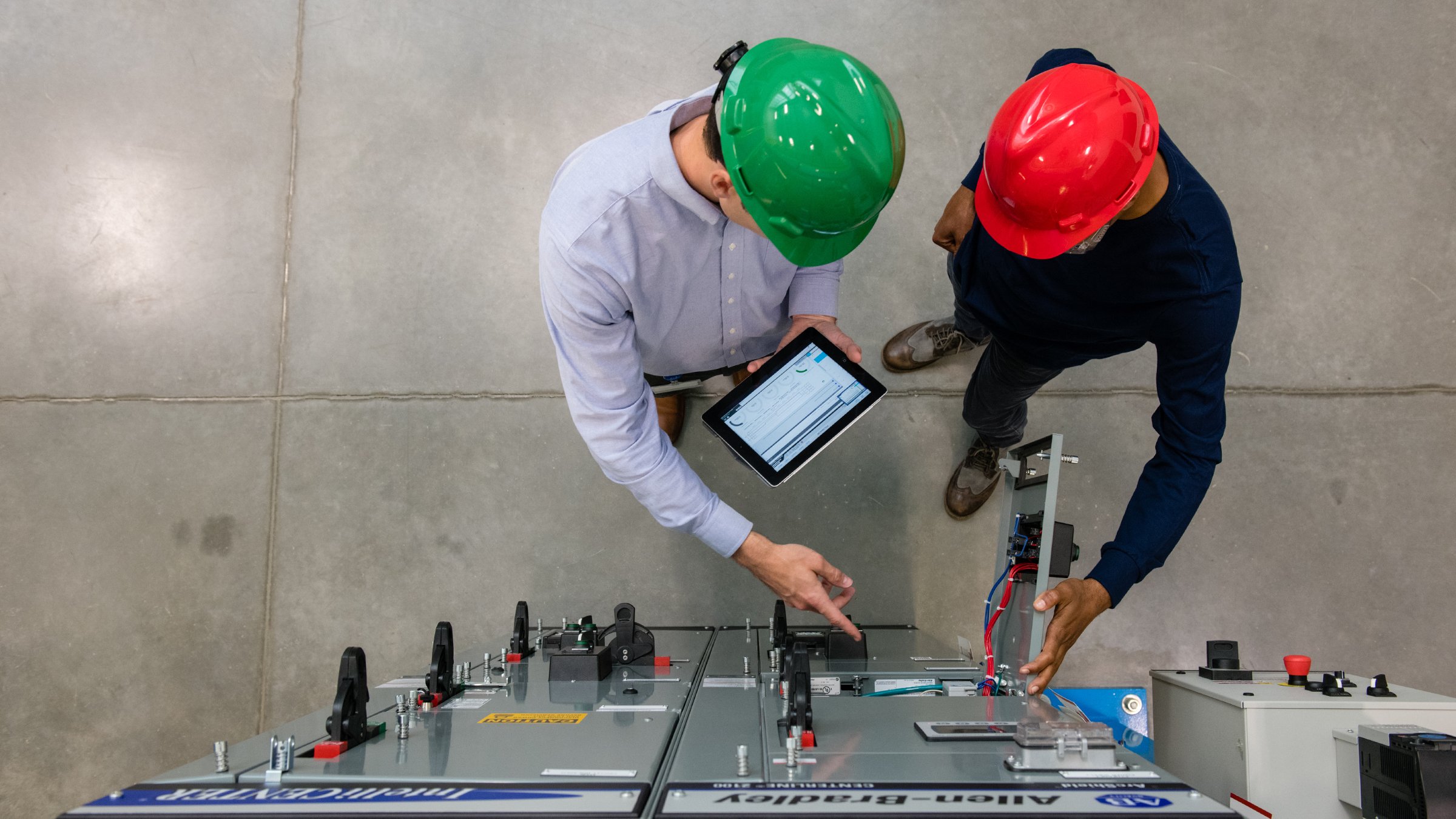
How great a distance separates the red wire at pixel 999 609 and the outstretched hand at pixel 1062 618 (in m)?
0.07

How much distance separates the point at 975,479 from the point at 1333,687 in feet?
3.85

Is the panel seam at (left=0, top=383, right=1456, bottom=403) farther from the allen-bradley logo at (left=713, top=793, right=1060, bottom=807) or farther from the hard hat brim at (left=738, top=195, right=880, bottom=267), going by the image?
the allen-bradley logo at (left=713, top=793, right=1060, bottom=807)

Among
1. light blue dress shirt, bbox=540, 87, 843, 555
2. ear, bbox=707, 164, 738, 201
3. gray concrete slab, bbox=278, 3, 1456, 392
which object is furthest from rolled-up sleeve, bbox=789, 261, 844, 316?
gray concrete slab, bbox=278, 3, 1456, 392

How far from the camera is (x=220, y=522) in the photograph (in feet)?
8.80

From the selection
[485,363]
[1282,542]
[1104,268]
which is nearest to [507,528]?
[485,363]

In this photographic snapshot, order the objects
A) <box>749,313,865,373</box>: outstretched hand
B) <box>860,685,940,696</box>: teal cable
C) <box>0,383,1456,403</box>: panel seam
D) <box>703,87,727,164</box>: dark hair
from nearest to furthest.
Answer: <box>703,87,727,164</box>: dark hair, <box>860,685,940,696</box>: teal cable, <box>749,313,865,373</box>: outstretched hand, <box>0,383,1456,403</box>: panel seam

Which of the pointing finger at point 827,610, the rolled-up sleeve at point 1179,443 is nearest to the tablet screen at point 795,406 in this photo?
the pointing finger at point 827,610

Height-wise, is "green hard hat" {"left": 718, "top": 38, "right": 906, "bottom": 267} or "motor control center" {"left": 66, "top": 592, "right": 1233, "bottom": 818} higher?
"green hard hat" {"left": 718, "top": 38, "right": 906, "bottom": 267}

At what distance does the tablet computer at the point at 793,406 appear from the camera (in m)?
1.65

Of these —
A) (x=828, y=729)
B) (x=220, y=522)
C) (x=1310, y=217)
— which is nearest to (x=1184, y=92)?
(x=1310, y=217)

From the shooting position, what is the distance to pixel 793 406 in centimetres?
168

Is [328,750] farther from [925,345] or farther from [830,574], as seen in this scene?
[925,345]

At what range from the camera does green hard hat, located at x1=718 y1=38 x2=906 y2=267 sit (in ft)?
3.64

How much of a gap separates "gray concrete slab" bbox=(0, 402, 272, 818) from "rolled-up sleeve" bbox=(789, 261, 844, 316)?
6.17 ft
